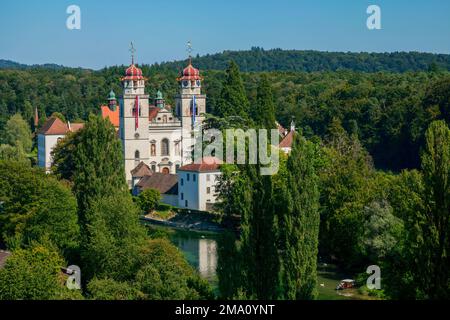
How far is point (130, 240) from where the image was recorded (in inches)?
965

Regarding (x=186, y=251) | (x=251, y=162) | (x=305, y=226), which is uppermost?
(x=251, y=162)

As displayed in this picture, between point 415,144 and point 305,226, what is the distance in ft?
123

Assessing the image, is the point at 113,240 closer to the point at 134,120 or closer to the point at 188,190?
the point at 188,190

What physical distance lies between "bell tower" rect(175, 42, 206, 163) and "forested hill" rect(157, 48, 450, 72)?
79087 mm

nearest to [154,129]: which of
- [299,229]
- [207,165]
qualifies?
[207,165]

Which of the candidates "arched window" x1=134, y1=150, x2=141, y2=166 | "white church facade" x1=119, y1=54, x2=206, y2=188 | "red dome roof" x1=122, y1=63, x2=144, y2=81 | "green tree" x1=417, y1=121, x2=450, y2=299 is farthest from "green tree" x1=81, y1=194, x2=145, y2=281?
"red dome roof" x1=122, y1=63, x2=144, y2=81

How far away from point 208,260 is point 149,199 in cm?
1307

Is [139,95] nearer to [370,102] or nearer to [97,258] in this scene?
[370,102]

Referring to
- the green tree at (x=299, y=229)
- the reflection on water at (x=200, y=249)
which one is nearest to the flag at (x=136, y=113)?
the reflection on water at (x=200, y=249)

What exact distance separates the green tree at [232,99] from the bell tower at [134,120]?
5002 millimetres

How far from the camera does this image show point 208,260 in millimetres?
32875

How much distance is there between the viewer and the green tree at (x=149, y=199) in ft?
149

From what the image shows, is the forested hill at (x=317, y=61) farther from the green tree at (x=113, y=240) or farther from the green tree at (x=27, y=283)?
the green tree at (x=27, y=283)

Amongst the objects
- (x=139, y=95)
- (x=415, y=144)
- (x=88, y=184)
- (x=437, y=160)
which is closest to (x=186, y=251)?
(x=88, y=184)
